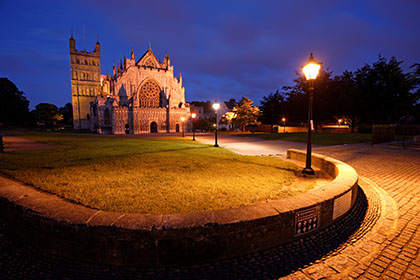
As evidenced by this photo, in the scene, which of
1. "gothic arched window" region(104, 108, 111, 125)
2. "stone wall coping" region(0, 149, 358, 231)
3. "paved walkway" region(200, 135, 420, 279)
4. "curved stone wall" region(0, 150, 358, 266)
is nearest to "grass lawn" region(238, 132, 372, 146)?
"paved walkway" region(200, 135, 420, 279)

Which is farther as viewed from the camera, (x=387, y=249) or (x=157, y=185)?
(x=157, y=185)

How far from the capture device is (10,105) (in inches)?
2015

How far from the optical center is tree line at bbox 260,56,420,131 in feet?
96.2

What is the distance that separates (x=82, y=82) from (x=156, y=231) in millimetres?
84895

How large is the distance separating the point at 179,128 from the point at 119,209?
1873 inches

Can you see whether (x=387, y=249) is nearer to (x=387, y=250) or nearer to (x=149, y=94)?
(x=387, y=250)

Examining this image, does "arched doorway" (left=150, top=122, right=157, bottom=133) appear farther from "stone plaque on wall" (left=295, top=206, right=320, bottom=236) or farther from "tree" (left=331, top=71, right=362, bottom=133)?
"stone plaque on wall" (left=295, top=206, right=320, bottom=236)

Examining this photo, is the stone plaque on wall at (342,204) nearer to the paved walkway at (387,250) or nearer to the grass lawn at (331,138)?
the paved walkway at (387,250)

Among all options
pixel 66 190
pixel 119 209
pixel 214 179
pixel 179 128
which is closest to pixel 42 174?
pixel 66 190

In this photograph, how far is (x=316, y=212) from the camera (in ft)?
10.5

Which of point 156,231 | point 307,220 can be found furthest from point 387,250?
point 156,231

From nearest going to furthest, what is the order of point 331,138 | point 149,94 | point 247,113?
point 331,138, point 247,113, point 149,94

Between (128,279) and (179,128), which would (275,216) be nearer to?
(128,279)

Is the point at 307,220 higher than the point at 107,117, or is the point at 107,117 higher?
the point at 107,117
